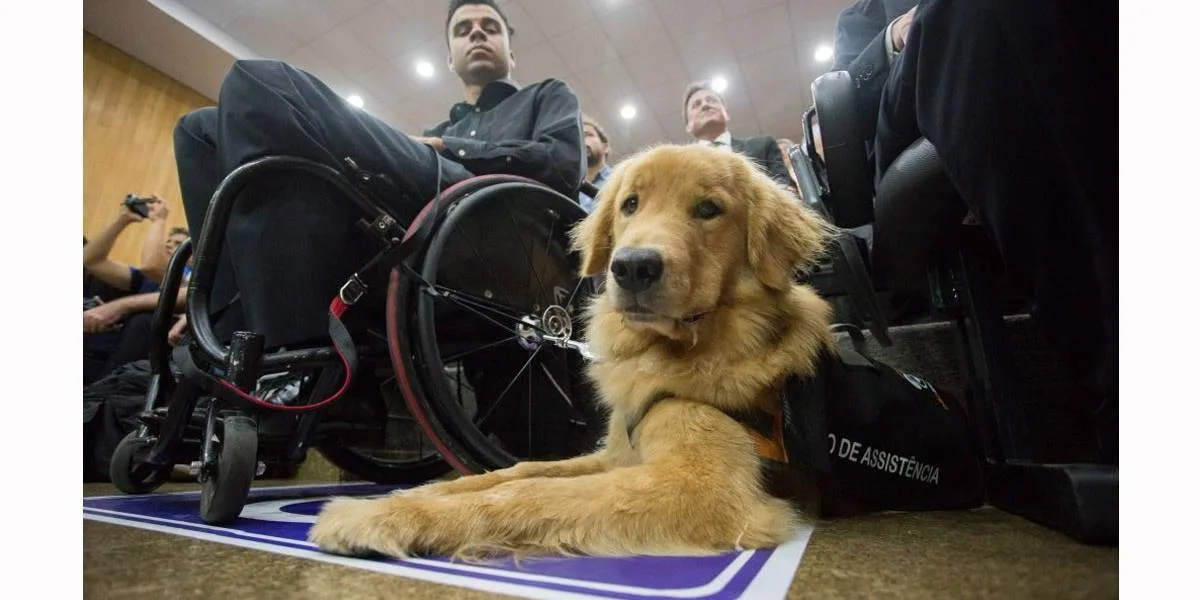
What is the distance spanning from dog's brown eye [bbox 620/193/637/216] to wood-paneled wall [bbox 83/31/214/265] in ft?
3.48

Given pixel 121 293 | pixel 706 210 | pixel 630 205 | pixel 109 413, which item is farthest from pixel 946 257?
pixel 109 413

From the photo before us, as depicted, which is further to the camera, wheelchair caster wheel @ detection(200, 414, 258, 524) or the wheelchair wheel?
the wheelchair wheel

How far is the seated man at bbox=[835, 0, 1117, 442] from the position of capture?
1.99 feet

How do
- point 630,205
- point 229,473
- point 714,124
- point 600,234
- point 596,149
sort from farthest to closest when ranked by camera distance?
point 596,149 < point 714,124 < point 600,234 < point 630,205 < point 229,473

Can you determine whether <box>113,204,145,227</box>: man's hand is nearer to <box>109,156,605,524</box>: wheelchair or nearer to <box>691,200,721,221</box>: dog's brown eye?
<box>109,156,605,524</box>: wheelchair

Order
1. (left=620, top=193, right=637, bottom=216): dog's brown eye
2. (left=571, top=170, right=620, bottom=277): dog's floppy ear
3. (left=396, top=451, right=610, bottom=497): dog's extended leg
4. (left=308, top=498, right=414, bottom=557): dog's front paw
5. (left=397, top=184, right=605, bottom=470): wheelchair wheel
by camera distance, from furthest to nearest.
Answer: (left=397, top=184, right=605, bottom=470): wheelchair wheel < (left=571, top=170, right=620, bottom=277): dog's floppy ear < (left=620, top=193, right=637, bottom=216): dog's brown eye < (left=396, top=451, right=610, bottom=497): dog's extended leg < (left=308, top=498, right=414, bottom=557): dog's front paw

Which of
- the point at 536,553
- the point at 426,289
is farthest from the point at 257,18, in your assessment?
the point at 536,553

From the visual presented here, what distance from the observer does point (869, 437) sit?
3.67 feet

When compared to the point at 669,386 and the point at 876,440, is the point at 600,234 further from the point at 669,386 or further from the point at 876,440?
the point at 876,440

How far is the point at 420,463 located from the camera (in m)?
2.25

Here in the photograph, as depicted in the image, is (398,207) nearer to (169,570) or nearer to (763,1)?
(169,570)

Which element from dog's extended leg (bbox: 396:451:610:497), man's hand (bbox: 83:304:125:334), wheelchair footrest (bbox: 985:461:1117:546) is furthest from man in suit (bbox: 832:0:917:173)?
man's hand (bbox: 83:304:125:334)

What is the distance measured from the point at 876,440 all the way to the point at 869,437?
0.02m

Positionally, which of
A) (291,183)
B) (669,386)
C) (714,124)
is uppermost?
(714,124)
